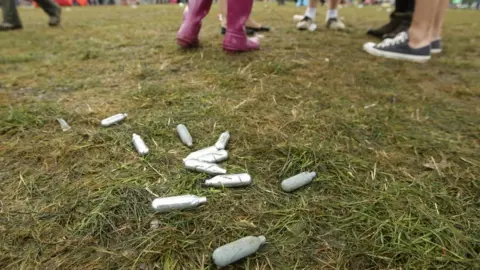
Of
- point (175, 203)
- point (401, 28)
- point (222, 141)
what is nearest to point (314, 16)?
point (401, 28)

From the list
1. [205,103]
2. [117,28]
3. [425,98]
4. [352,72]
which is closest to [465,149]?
[425,98]

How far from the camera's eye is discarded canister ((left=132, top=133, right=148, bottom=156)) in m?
1.50

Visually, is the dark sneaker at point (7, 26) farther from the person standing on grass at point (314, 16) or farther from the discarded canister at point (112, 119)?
the discarded canister at point (112, 119)

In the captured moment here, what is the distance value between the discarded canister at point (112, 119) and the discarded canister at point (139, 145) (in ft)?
0.74

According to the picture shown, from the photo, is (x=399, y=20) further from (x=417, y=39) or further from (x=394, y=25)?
(x=417, y=39)

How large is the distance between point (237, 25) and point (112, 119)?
1564mm

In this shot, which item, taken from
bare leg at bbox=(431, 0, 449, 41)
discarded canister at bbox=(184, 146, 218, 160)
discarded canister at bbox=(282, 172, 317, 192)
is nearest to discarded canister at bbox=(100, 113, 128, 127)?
discarded canister at bbox=(184, 146, 218, 160)

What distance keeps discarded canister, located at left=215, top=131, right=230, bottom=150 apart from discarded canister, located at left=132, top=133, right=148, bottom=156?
332 mm

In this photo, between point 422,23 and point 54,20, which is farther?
point 54,20

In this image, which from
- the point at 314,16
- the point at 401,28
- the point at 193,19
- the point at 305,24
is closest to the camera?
the point at 193,19

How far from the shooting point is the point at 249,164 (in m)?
1.46

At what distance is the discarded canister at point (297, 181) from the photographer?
1.29 metres

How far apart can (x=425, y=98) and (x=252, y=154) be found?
1.45 m

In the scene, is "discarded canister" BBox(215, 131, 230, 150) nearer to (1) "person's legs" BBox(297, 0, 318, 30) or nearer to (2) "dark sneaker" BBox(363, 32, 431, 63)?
(2) "dark sneaker" BBox(363, 32, 431, 63)
